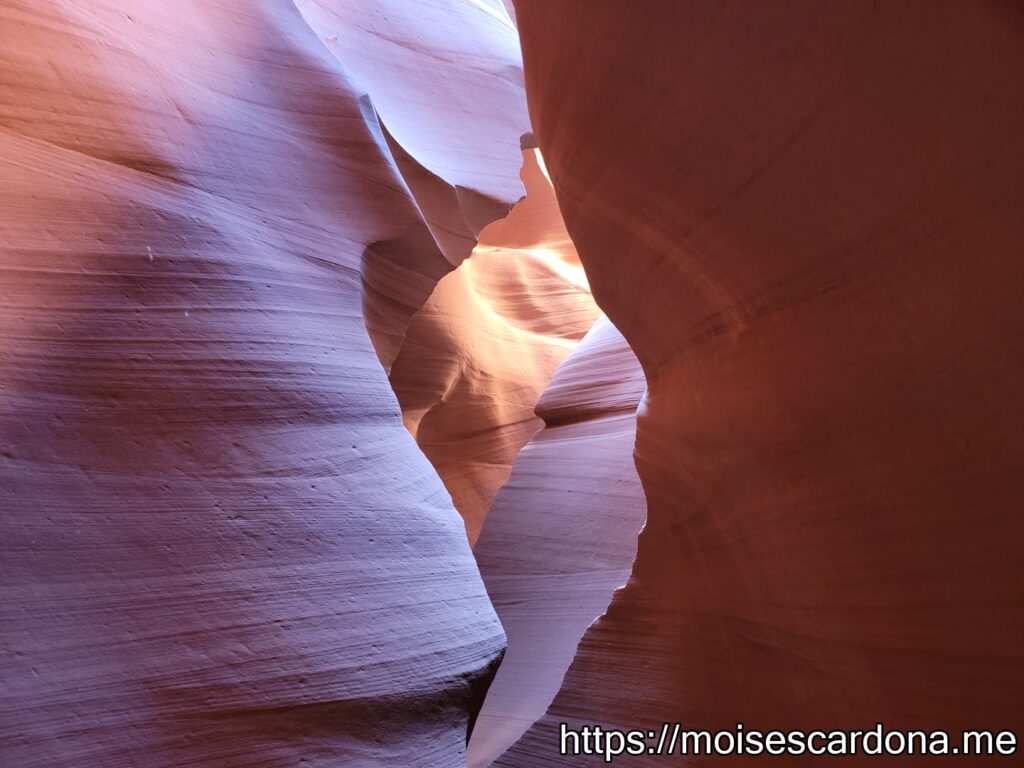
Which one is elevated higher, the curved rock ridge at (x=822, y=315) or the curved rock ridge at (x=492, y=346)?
the curved rock ridge at (x=822, y=315)

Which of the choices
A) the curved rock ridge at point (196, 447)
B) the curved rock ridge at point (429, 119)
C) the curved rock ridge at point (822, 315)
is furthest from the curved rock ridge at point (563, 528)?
the curved rock ridge at point (196, 447)

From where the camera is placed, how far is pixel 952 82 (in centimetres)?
120

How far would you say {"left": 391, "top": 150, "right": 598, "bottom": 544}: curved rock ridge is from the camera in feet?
17.0

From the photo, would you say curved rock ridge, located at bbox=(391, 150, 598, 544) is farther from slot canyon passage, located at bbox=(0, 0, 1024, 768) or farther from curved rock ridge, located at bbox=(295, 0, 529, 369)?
slot canyon passage, located at bbox=(0, 0, 1024, 768)

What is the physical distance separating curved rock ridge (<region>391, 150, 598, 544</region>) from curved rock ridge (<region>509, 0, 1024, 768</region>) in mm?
2868

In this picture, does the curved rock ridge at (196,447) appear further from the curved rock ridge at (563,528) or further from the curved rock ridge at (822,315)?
the curved rock ridge at (563,528)

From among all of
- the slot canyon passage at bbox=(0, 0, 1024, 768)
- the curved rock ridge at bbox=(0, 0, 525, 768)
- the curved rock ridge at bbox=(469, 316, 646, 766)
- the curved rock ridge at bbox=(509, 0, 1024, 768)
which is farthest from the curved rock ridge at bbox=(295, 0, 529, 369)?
the curved rock ridge at bbox=(469, 316, 646, 766)

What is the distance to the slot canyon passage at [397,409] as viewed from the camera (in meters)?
1.36

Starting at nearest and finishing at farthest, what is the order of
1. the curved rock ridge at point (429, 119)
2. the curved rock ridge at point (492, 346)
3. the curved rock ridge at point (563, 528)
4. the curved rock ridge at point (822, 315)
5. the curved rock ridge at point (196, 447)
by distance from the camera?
the curved rock ridge at point (822, 315) → the curved rock ridge at point (196, 447) → the curved rock ridge at point (429, 119) → the curved rock ridge at point (563, 528) → the curved rock ridge at point (492, 346)

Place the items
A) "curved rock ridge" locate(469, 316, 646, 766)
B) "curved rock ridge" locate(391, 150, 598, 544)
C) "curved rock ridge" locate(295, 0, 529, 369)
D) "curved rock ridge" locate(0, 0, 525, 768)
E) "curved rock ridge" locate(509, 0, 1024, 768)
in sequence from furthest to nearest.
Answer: "curved rock ridge" locate(391, 150, 598, 544) → "curved rock ridge" locate(469, 316, 646, 766) → "curved rock ridge" locate(295, 0, 529, 369) → "curved rock ridge" locate(0, 0, 525, 768) → "curved rock ridge" locate(509, 0, 1024, 768)

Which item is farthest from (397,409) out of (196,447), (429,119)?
(429,119)

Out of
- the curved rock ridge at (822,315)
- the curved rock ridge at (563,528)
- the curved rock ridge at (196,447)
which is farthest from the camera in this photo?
the curved rock ridge at (563,528)

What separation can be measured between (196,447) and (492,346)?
3773 millimetres

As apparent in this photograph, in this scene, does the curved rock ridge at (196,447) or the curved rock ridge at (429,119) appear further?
the curved rock ridge at (429,119)
